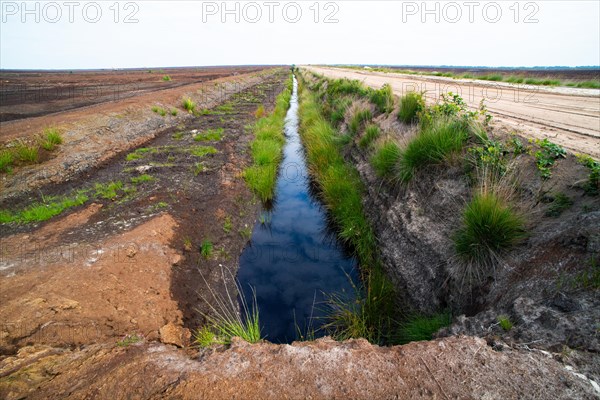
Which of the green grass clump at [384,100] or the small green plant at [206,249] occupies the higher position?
the green grass clump at [384,100]

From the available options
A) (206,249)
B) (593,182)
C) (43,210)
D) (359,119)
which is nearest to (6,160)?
(43,210)

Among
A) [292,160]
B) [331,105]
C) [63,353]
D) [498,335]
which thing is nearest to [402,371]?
[498,335]

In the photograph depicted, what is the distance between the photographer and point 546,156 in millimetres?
3879

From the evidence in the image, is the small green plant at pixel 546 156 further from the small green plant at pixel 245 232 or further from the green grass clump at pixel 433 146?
the small green plant at pixel 245 232

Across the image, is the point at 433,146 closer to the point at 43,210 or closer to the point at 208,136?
the point at 43,210

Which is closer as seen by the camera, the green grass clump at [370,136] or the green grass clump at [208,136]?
the green grass clump at [370,136]

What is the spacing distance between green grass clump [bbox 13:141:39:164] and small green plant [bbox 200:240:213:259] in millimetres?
6595

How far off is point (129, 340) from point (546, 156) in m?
5.81

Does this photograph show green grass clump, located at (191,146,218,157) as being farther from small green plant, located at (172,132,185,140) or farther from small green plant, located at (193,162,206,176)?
small green plant, located at (172,132,185,140)

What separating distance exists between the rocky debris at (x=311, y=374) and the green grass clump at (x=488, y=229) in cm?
131

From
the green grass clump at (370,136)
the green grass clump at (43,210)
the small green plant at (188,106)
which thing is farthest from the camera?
the small green plant at (188,106)

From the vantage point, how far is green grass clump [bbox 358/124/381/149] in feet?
25.4

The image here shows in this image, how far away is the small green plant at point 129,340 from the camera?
9.95 ft

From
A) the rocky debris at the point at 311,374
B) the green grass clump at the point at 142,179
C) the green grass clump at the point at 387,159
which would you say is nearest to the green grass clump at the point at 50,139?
the green grass clump at the point at 142,179
